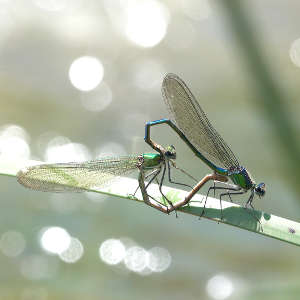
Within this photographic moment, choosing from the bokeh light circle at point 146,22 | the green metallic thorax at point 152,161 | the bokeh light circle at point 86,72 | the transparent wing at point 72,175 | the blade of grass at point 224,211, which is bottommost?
the blade of grass at point 224,211

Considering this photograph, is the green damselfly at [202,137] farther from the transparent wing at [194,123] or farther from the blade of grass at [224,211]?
the blade of grass at [224,211]

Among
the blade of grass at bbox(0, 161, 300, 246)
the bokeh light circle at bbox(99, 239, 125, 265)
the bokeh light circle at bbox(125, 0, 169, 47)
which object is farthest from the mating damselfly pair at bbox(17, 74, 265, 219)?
the bokeh light circle at bbox(125, 0, 169, 47)

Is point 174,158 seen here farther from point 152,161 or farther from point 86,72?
point 86,72

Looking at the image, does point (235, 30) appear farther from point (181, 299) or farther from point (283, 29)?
point (283, 29)

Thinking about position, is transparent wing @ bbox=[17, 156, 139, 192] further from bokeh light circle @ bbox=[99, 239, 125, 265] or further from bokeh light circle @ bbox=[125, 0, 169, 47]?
bokeh light circle @ bbox=[125, 0, 169, 47]

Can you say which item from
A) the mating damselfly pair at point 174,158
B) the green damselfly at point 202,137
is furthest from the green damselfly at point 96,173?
the green damselfly at point 202,137

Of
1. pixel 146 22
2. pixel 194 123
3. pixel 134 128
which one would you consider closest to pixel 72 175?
pixel 194 123
